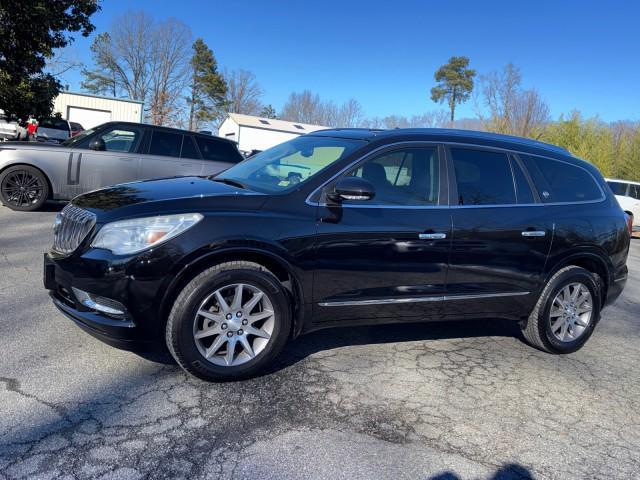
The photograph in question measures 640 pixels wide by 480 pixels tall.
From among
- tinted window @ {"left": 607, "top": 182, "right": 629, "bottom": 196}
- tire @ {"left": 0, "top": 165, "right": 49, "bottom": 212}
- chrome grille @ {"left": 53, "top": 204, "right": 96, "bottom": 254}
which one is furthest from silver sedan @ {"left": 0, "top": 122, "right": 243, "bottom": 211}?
tinted window @ {"left": 607, "top": 182, "right": 629, "bottom": 196}

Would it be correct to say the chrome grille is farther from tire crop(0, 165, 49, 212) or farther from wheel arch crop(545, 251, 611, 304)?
tire crop(0, 165, 49, 212)

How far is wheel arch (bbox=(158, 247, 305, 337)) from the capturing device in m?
3.21

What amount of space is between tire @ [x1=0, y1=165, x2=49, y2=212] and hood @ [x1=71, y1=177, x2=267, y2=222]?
234 inches

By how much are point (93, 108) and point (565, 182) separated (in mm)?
35668

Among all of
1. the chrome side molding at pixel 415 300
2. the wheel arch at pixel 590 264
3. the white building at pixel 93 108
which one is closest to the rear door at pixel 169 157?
the chrome side molding at pixel 415 300

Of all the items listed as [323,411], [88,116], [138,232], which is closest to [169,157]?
[138,232]

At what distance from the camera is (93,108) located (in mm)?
34719

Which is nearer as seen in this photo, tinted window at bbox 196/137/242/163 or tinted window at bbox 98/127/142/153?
tinted window at bbox 98/127/142/153

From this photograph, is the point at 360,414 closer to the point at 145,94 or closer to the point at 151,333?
the point at 151,333

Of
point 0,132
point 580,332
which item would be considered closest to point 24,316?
point 580,332

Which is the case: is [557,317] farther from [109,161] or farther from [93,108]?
[93,108]

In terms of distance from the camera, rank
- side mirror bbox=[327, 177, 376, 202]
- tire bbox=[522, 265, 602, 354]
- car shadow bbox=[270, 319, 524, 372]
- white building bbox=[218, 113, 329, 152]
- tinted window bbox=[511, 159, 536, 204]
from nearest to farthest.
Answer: side mirror bbox=[327, 177, 376, 202] < car shadow bbox=[270, 319, 524, 372] < tinted window bbox=[511, 159, 536, 204] < tire bbox=[522, 265, 602, 354] < white building bbox=[218, 113, 329, 152]

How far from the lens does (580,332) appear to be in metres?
4.71

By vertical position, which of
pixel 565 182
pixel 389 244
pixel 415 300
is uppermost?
pixel 565 182
